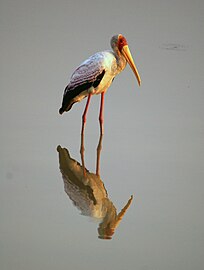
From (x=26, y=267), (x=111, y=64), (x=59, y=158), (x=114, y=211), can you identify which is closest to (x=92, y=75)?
(x=111, y=64)

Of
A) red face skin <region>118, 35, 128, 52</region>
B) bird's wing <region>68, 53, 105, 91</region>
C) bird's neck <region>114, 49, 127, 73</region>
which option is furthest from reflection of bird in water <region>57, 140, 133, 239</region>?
red face skin <region>118, 35, 128, 52</region>

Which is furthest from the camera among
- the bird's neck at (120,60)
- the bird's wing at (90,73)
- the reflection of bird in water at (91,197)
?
the bird's neck at (120,60)

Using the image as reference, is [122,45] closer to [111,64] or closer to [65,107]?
[111,64]

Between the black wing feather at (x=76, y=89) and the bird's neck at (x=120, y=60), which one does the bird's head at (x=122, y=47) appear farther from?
the black wing feather at (x=76, y=89)

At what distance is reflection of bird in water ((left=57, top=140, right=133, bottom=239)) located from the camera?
344cm

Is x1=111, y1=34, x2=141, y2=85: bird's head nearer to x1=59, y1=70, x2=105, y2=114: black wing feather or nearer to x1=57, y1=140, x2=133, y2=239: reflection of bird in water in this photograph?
x1=59, y1=70, x2=105, y2=114: black wing feather

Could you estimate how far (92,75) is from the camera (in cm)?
647

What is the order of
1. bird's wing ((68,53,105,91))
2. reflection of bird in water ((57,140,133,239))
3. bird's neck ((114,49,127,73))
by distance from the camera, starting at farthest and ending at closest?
bird's neck ((114,49,127,73)) → bird's wing ((68,53,105,91)) → reflection of bird in water ((57,140,133,239))

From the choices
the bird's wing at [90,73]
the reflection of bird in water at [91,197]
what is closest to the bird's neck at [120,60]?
the bird's wing at [90,73]

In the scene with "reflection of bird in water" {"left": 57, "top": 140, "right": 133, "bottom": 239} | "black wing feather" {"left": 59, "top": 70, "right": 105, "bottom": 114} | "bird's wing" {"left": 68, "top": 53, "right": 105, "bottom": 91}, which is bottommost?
"reflection of bird in water" {"left": 57, "top": 140, "right": 133, "bottom": 239}

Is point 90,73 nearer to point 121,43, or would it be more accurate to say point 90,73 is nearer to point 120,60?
point 120,60

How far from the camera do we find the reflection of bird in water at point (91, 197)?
344cm

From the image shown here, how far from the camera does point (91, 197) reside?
12.8ft

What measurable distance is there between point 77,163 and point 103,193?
1057 mm
